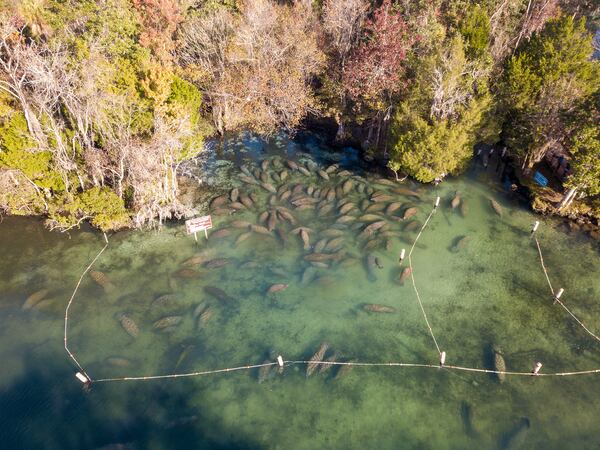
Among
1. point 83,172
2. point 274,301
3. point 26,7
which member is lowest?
point 274,301

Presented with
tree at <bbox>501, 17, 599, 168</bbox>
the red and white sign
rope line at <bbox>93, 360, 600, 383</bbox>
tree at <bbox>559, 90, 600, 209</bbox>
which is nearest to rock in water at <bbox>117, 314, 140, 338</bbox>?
rope line at <bbox>93, 360, 600, 383</bbox>

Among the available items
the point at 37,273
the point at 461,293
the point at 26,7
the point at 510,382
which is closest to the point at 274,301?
the point at 461,293

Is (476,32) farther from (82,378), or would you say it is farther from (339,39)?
(82,378)

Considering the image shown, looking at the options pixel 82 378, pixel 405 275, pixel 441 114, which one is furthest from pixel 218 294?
pixel 441 114

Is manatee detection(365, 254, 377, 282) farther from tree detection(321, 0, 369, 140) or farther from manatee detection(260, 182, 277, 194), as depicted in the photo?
tree detection(321, 0, 369, 140)

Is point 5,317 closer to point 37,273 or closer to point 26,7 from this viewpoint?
point 37,273

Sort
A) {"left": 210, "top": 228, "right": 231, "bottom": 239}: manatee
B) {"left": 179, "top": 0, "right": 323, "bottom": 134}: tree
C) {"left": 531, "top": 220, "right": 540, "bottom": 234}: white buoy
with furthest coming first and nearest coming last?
{"left": 179, "top": 0, "right": 323, "bottom": 134}: tree, {"left": 210, "top": 228, "right": 231, "bottom": 239}: manatee, {"left": 531, "top": 220, "right": 540, "bottom": 234}: white buoy
